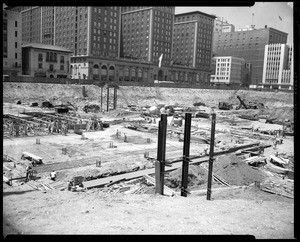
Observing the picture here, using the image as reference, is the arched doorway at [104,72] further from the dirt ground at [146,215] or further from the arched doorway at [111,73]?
the dirt ground at [146,215]

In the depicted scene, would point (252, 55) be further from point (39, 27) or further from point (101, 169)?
point (101, 169)

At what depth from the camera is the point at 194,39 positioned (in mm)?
124250

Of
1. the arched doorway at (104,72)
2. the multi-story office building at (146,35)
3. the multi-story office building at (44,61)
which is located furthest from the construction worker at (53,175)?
the multi-story office building at (146,35)

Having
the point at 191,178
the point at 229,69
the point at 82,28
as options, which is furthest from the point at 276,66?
the point at 191,178

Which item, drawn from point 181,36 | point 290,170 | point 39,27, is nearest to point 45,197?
point 290,170

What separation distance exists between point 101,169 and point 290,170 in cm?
1106

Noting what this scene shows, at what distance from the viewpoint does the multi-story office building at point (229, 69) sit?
133 m

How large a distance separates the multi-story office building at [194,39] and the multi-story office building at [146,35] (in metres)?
16.8

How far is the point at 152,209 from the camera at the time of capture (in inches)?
343

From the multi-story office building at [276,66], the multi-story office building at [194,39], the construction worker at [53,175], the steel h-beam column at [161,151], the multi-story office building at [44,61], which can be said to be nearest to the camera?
the steel h-beam column at [161,151]

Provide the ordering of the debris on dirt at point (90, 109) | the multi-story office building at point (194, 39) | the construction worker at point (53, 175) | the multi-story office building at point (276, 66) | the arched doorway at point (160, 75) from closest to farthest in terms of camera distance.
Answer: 1. the construction worker at point (53, 175)
2. the debris on dirt at point (90, 109)
3. the arched doorway at point (160, 75)
4. the multi-story office building at point (276, 66)
5. the multi-story office building at point (194, 39)

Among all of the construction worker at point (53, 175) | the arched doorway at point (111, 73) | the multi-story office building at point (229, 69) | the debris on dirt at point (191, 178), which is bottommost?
the construction worker at point (53, 175)

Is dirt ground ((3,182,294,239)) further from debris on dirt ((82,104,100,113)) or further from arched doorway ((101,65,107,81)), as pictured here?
arched doorway ((101,65,107,81))

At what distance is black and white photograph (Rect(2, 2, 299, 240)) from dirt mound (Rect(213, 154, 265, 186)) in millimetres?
75
